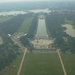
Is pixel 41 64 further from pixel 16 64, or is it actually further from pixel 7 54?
pixel 7 54

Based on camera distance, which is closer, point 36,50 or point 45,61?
point 45,61

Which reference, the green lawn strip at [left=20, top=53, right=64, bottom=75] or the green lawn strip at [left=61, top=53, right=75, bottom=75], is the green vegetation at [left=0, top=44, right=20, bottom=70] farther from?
the green lawn strip at [left=61, top=53, right=75, bottom=75]

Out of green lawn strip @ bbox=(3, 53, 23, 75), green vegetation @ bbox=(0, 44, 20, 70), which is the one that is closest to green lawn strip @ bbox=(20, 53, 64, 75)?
green lawn strip @ bbox=(3, 53, 23, 75)

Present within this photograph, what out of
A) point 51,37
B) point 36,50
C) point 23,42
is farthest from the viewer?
point 51,37

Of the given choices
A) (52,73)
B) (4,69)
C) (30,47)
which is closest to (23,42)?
(30,47)

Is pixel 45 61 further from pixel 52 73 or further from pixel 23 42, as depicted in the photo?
pixel 23 42
